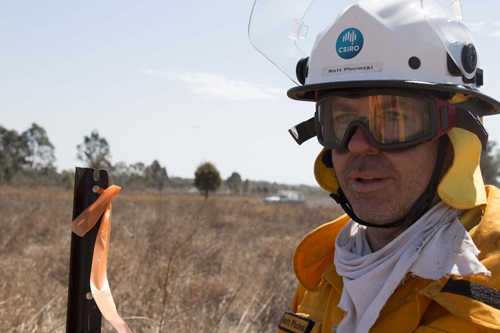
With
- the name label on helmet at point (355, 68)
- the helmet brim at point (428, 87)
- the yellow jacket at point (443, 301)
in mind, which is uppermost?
the name label on helmet at point (355, 68)

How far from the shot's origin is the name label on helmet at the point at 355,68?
191cm

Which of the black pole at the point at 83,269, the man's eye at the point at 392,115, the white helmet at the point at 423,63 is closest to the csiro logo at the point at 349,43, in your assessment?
the white helmet at the point at 423,63

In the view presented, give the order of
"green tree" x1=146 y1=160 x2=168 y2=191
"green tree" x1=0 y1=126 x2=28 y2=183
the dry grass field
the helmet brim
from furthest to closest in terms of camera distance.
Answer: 1. "green tree" x1=0 y1=126 x2=28 y2=183
2. "green tree" x1=146 y1=160 x2=168 y2=191
3. the dry grass field
4. the helmet brim

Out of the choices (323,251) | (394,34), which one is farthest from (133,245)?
(394,34)

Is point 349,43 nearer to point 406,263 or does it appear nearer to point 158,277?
point 406,263

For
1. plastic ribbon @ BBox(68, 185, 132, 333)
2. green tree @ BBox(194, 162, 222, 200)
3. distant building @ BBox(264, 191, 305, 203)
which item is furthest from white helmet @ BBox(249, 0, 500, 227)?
distant building @ BBox(264, 191, 305, 203)

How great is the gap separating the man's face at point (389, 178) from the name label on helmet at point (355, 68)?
227 millimetres

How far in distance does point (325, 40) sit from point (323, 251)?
2.74 feet

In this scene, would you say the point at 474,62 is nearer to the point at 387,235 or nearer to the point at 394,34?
the point at 394,34

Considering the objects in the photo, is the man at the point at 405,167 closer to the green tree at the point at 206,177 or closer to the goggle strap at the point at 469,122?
the goggle strap at the point at 469,122

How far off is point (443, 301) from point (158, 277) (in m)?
4.59

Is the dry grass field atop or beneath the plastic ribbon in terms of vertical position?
beneath

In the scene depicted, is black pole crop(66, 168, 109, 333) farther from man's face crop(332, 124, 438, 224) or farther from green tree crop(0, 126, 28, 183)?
green tree crop(0, 126, 28, 183)

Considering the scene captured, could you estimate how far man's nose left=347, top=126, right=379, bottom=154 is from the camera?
1.92 meters
